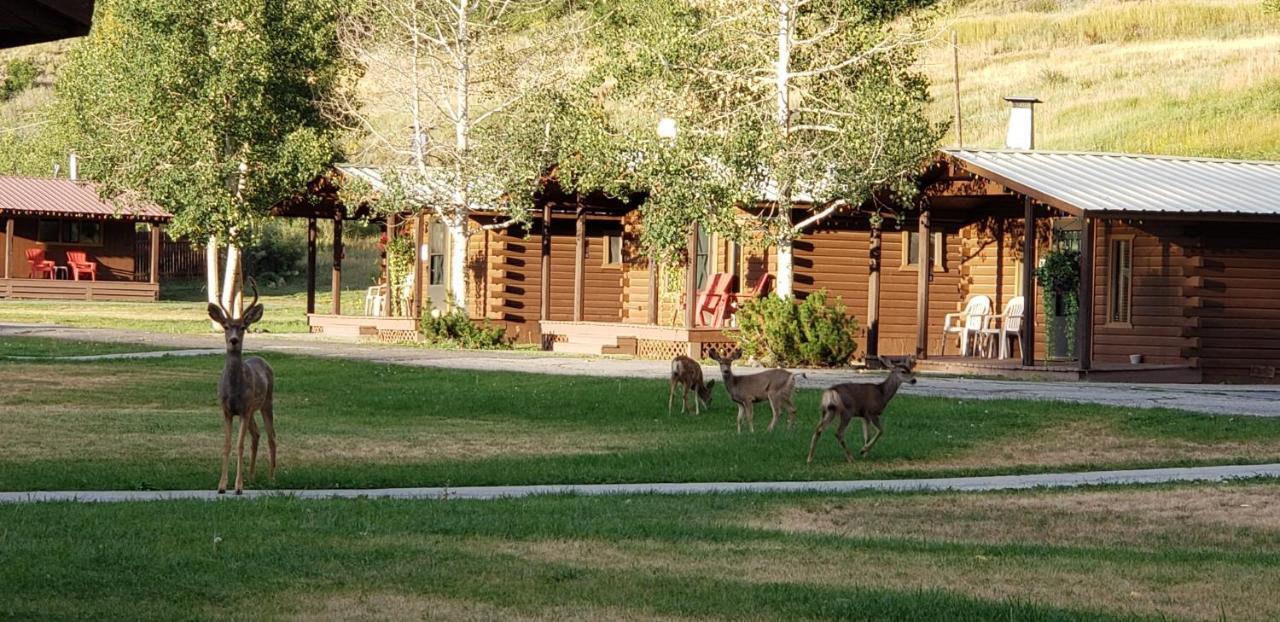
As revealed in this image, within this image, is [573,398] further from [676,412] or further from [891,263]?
[891,263]

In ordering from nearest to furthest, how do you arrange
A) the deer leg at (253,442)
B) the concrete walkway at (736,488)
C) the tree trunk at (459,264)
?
the concrete walkway at (736,488), the deer leg at (253,442), the tree trunk at (459,264)

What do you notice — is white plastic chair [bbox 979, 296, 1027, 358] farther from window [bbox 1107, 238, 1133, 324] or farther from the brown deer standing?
the brown deer standing

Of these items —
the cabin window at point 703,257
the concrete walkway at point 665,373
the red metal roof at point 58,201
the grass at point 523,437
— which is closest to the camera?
the grass at point 523,437

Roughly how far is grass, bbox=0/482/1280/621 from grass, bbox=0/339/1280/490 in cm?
237

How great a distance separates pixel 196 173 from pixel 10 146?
139 ft

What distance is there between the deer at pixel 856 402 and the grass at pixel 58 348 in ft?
62.0

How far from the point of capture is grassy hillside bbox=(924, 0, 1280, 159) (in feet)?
224

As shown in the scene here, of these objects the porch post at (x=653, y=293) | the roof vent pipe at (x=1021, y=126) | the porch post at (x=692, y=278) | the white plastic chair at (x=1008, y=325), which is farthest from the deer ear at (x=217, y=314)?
the roof vent pipe at (x=1021, y=126)

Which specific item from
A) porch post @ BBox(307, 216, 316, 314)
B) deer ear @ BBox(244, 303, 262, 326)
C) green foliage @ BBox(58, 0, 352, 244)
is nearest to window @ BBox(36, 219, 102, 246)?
green foliage @ BBox(58, 0, 352, 244)

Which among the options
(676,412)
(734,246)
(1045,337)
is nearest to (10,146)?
(734,246)

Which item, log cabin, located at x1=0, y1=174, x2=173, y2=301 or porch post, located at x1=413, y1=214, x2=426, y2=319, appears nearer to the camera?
porch post, located at x1=413, y1=214, x2=426, y2=319

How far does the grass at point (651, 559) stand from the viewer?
945 cm

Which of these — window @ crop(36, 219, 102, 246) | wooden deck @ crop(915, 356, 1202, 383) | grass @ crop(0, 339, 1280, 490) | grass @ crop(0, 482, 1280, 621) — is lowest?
grass @ crop(0, 482, 1280, 621)

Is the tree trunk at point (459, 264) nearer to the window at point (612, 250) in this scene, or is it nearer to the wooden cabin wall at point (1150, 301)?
the window at point (612, 250)
